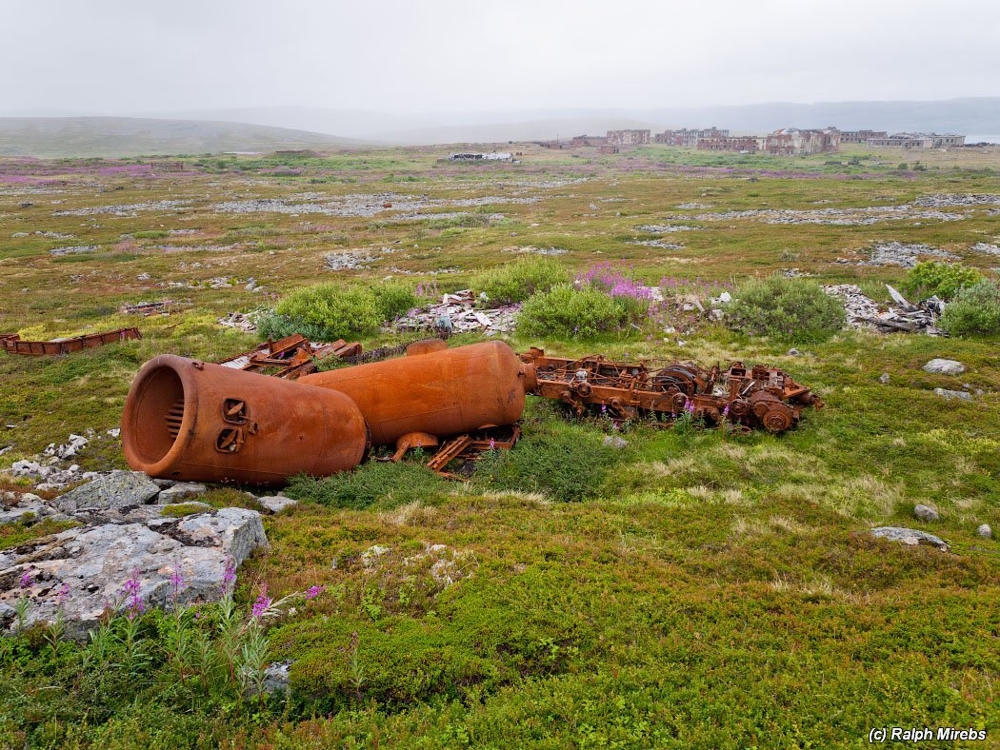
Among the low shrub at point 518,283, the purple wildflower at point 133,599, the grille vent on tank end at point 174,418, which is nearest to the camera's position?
the purple wildflower at point 133,599

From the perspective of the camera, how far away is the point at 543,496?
7512 mm

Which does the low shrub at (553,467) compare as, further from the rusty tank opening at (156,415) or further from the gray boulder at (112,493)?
the rusty tank opening at (156,415)

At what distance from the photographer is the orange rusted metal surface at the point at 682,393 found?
9.09 metres

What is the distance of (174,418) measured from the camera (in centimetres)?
739

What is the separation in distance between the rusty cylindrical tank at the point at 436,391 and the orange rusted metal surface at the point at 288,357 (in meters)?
3.23

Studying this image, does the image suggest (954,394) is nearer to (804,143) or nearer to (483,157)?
(483,157)

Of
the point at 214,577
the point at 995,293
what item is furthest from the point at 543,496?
the point at 995,293

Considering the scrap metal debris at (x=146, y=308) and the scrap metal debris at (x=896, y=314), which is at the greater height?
the scrap metal debris at (x=896, y=314)

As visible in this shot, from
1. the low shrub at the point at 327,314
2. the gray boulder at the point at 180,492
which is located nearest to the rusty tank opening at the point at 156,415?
the gray boulder at the point at 180,492

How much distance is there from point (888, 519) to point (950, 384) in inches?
224

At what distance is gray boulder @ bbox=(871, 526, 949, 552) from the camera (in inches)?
229

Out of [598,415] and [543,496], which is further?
[598,415]

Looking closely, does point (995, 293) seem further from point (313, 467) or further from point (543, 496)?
point (313, 467)

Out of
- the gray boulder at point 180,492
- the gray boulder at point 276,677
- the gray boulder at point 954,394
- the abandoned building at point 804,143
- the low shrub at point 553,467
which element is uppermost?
the abandoned building at point 804,143
